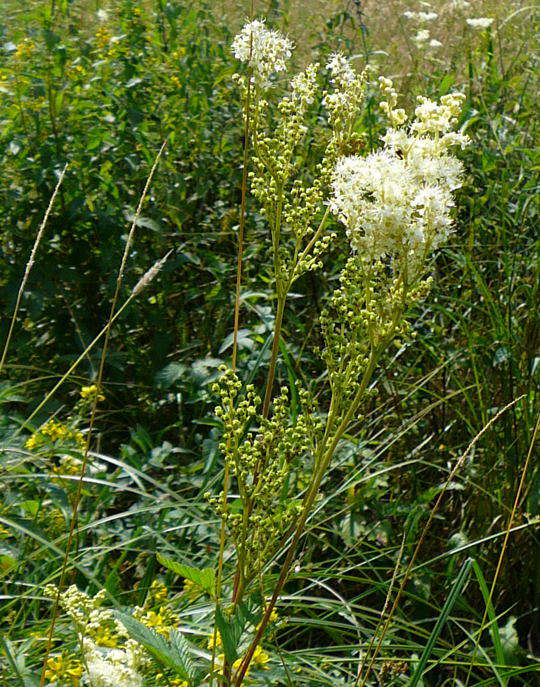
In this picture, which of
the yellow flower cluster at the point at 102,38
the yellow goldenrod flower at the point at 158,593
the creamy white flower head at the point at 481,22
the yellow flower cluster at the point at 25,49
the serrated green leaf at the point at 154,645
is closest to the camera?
the serrated green leaf at the point at 154,645

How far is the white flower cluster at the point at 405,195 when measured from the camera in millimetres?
1156

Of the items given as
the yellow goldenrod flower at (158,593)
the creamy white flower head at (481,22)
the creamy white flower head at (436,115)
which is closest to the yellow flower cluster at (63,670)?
the yellow goldenrod flower at (158,593)

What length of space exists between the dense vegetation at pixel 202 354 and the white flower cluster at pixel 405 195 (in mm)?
918

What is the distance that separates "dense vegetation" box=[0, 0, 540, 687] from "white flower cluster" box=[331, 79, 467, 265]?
92cm

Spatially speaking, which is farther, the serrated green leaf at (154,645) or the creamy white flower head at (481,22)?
the creamy white flower head at (481,22)

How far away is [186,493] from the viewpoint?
2391 mm

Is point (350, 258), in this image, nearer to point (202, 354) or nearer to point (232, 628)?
point (232, 628)

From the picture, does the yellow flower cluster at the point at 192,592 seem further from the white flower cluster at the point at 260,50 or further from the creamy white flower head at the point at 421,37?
the creamy white flower head at the point at 421,37

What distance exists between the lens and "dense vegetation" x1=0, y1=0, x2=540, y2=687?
6.88 ft

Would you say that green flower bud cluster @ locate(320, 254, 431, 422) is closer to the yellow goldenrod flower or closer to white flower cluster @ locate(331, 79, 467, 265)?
white flower cluster @ locate(331, 79, 467, 265)

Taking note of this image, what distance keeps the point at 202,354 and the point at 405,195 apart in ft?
6.12

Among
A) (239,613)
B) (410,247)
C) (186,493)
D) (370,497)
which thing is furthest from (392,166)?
(186,493)

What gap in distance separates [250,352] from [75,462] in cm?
80

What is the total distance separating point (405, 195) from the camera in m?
1.16
